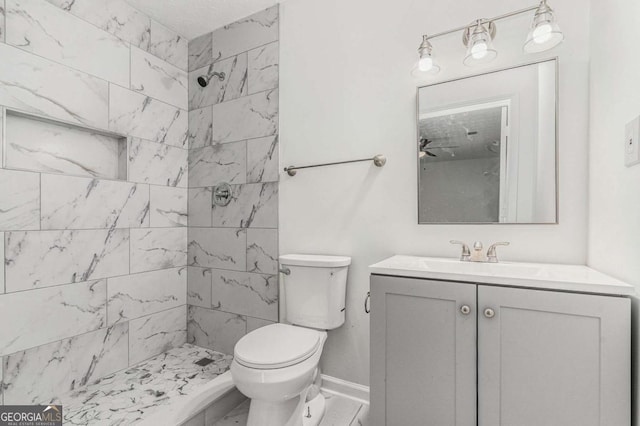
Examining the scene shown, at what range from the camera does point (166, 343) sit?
225 centimetres

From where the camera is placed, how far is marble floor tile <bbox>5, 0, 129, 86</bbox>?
1574 millimetres

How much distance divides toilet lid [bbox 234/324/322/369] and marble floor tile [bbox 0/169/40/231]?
4.22ft

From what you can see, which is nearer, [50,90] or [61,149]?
[50,90]

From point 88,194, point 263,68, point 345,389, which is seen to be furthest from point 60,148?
point 345,389

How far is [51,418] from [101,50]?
6.77 feet

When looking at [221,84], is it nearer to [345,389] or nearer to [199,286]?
[199,286]

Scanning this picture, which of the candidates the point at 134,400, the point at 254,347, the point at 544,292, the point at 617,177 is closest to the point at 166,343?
the point at 134,400

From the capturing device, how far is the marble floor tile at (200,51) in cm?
235

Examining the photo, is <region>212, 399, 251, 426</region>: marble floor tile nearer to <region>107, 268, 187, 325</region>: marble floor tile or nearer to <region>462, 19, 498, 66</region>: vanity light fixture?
<region>107, 268, 187, 325</region>: marble floor tile

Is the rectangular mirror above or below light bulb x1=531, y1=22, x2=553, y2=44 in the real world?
below

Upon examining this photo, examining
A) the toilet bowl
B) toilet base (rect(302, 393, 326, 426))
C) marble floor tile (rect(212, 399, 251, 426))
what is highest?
the toilet bowl

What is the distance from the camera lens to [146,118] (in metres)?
2.16

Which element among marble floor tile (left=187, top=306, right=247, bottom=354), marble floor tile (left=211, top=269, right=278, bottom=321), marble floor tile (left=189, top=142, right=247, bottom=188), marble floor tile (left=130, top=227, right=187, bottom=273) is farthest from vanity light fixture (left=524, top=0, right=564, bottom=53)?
marble floor tile (left=130, top=227, right=187, bottom=273)

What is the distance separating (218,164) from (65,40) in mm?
1076
